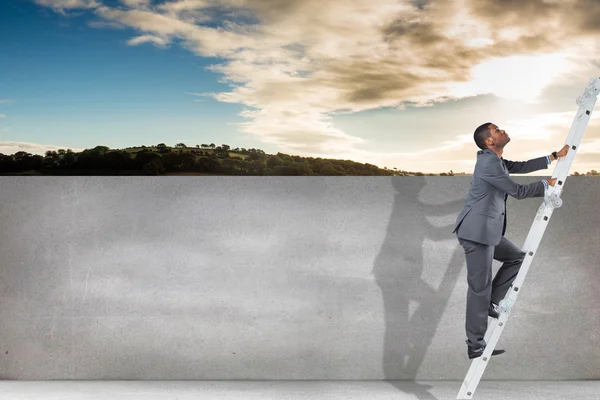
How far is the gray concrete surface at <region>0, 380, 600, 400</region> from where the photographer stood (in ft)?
10.3

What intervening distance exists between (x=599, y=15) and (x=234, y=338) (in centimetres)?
340

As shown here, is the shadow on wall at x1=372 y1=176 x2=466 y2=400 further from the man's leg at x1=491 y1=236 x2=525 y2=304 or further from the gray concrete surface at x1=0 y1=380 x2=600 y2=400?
the man's leg at x1=491 y1=236 x2=525 y2=304

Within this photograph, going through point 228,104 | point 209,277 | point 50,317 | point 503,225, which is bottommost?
point 50,317

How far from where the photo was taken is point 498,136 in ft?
8.96

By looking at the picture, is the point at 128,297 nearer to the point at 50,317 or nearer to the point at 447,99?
the point at 50,317

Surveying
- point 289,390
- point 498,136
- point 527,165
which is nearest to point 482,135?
point 498,136

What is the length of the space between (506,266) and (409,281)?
2.40 ft

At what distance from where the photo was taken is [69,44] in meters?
4.30

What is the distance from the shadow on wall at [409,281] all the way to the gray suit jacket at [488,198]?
0.71 metres

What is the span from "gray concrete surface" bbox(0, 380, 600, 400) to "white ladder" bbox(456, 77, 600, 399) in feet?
1.50

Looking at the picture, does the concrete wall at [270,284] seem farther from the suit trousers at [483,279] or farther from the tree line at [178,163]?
the suit trousers at [483,279]

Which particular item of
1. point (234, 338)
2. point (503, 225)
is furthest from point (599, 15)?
point (234, 338)

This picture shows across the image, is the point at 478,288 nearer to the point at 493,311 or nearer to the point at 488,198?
the point at 493,311

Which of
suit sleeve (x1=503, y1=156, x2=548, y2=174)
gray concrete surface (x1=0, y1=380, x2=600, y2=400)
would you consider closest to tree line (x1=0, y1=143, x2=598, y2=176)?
suit sleeve (x1=503, y1=156, x2=548, y2=174)
